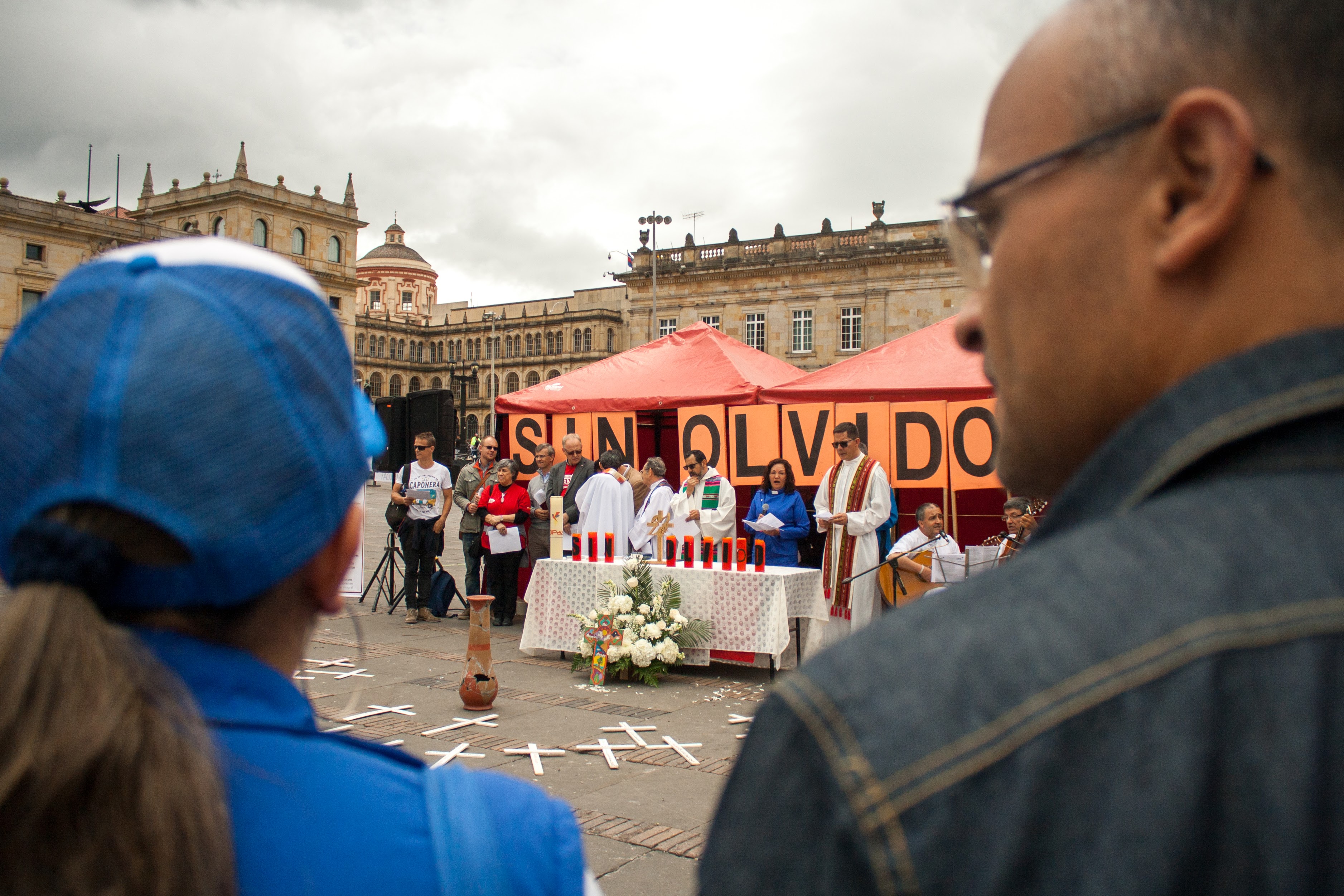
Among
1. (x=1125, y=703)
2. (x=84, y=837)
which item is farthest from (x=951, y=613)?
(x=84, y=837)

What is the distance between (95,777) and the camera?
2.34 ft

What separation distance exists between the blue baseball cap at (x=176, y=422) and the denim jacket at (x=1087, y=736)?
1.73ft

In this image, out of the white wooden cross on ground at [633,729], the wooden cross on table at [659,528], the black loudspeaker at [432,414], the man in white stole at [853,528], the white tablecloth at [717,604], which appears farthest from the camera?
the black loudspeaker at [432,414]

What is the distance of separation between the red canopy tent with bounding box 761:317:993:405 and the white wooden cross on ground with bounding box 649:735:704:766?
18.7 ft

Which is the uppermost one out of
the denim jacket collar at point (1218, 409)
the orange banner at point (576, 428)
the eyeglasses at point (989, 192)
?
the orange banner at point (576, 428)

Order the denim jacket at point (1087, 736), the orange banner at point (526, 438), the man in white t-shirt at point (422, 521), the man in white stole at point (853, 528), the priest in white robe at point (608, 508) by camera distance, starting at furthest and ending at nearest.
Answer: the orange banner at point (526, 438), the man in white t-shirt at point (422, 521), the priest in white robe at point (608, 508), the man in white stole at point (853, 528), the denim jacket at point (1087, 736)

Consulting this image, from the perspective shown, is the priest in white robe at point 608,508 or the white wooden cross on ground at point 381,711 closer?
the white wooden cross on ground at point 381,711

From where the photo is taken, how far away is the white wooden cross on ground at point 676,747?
5316mm

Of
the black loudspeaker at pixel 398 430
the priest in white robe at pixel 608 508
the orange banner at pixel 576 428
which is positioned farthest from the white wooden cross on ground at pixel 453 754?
the black loudspeaker at pixel 398 430

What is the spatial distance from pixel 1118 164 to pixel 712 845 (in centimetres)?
60

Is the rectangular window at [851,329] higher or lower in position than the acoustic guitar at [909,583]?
higher

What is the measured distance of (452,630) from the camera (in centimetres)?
980

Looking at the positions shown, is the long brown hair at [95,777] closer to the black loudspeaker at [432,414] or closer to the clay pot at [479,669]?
the clay pot at [479,669]

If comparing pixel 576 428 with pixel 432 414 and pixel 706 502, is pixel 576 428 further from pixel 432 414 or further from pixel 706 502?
pixel 706 502
